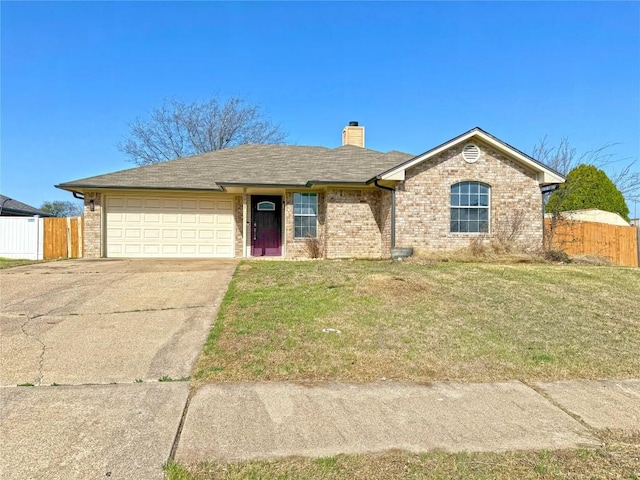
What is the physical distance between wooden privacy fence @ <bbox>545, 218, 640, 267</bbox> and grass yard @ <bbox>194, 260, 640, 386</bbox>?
6.97 meters

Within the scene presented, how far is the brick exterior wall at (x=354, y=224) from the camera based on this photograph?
15.0 meters

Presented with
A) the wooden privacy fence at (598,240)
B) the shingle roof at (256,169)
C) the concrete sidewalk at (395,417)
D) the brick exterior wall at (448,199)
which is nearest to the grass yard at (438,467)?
the concrete sidewalk at (395,417)

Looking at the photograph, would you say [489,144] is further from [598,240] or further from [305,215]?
[305,215]

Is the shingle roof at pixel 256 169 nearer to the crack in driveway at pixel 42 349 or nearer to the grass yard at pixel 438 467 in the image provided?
the crack in driveway at pixel 42 349

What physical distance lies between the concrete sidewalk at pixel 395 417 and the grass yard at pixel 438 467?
0.30ft

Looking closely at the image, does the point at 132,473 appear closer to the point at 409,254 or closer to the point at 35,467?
the point at 35,467

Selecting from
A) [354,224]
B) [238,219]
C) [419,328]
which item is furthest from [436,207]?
[419,328]

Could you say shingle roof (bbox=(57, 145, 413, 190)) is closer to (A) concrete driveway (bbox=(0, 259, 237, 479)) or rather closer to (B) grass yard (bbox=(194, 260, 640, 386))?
(B) grass yard (bbox=(194, 260, 640, 386))

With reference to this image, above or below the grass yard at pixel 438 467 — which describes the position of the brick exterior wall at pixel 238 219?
above

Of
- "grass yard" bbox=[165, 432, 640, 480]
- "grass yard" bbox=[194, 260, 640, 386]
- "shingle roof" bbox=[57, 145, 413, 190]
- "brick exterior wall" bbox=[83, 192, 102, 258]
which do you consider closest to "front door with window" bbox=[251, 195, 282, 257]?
"shingle roof" bbox=[57, 145, 413, 190]

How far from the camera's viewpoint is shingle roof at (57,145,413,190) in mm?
15391

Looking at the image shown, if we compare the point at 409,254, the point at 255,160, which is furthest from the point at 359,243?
the point at 255,160

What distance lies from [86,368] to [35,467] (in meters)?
1.87

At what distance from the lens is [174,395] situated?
12.7 feet
